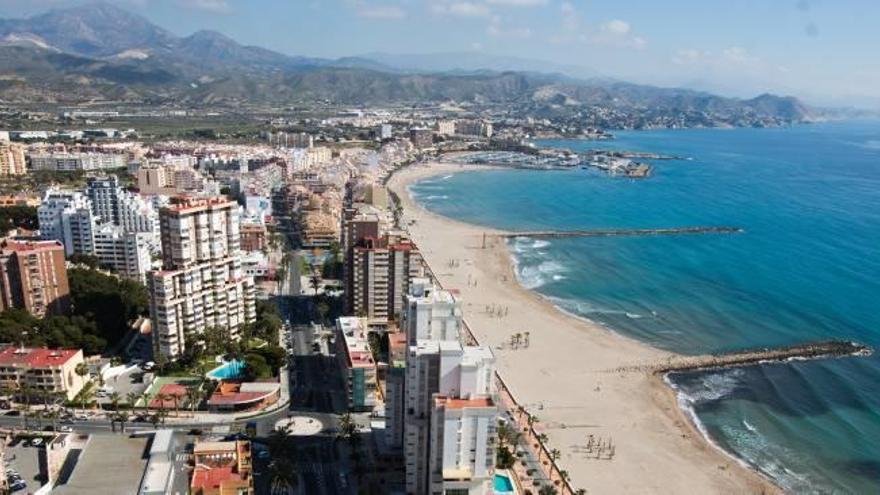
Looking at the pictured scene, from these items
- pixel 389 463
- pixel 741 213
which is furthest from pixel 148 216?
pixel 741 213

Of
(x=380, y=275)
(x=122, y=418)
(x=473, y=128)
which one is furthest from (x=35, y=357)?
(x=473, y=128)

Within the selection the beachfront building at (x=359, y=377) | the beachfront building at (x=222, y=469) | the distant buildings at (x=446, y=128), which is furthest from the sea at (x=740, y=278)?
the distant buildings at (x=446, y=128)

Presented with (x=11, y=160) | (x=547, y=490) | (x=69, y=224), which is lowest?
(x=547, y=490)

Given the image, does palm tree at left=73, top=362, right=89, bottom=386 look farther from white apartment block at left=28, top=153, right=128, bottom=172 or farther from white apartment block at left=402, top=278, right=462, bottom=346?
white apartment block at left=28, top=153, right=128, bottom=172

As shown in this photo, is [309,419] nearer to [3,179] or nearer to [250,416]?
[250,416]

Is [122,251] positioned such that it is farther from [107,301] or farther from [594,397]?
[594,397]

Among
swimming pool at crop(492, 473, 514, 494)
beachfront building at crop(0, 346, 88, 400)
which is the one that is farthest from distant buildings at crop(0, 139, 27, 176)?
swimming pool at crop(492, 473, 514, 494)

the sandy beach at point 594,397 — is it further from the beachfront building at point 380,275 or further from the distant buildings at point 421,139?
the distant buildings at point 421,139
